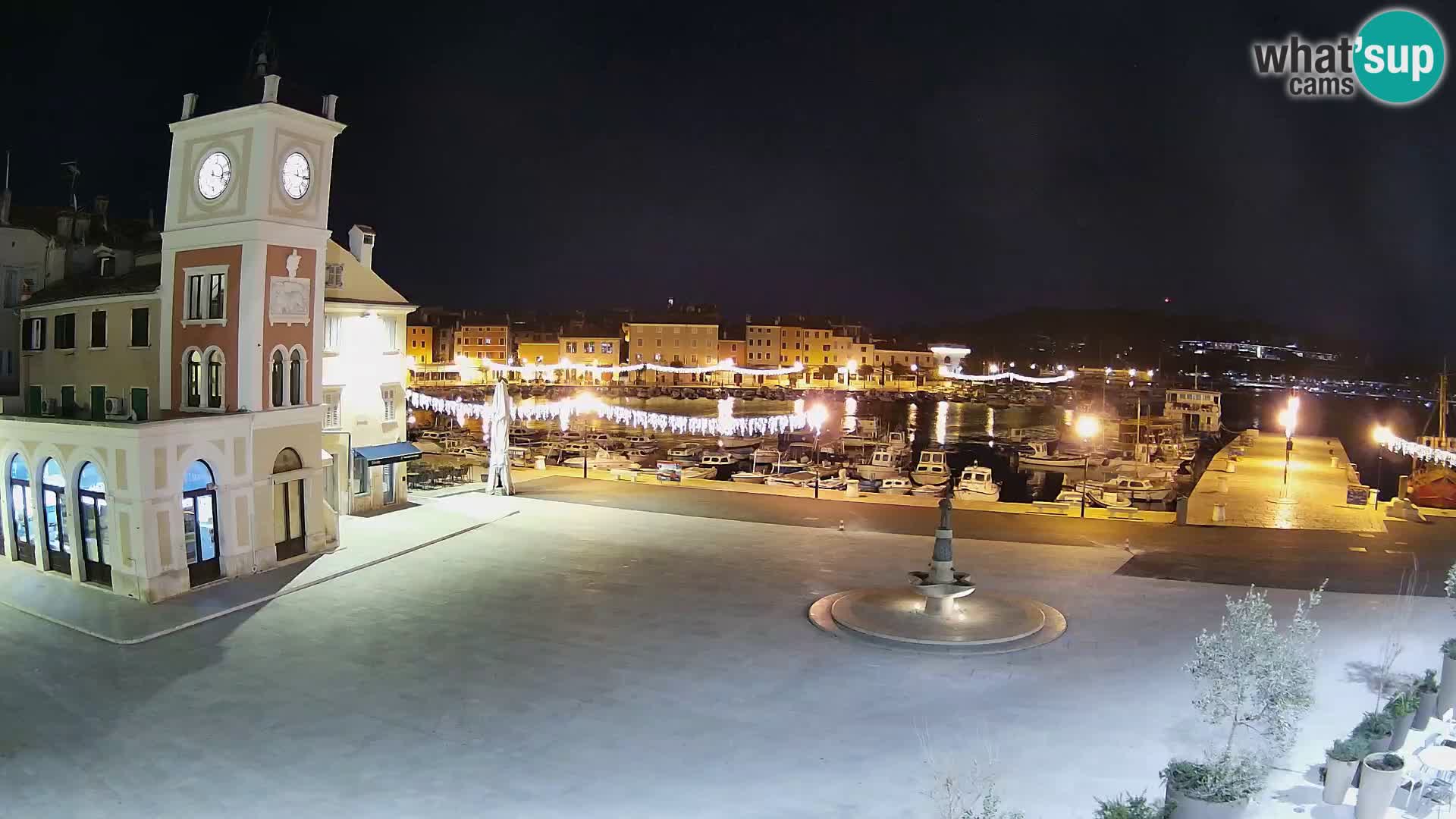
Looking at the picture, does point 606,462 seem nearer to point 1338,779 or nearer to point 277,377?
point 277,377

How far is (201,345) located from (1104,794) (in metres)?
17.1

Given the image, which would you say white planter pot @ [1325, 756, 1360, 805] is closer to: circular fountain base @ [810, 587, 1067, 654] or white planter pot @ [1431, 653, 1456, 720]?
white planter pot @ [1431, 653, 1456, 720]

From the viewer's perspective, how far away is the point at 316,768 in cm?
970

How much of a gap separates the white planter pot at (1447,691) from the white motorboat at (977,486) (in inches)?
1215

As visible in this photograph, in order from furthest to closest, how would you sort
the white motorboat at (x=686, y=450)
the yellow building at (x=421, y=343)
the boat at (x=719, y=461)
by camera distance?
the yellow building at (x=421, y=343) → the white motorboat at (x=686, y=450) → the boat at (x=719, y=461)

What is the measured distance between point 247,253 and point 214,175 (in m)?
1.86

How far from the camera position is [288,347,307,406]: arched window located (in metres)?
18.6

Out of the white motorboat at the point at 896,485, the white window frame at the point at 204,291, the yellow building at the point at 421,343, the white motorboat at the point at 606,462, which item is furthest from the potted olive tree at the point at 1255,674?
the yellow building at the point at 421,343

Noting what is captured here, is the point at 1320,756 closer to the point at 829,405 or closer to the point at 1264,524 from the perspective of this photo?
the point at 1264,524

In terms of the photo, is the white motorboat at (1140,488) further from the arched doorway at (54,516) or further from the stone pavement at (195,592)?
the arched doorway at (54,516)

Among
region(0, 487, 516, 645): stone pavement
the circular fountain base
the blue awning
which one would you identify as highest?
the blue awning

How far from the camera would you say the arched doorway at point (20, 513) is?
689 inches

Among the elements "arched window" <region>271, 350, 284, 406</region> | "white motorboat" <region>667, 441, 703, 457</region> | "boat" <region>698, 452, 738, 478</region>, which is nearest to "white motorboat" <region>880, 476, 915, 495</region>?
"boat" <region>698, 452, 738, 478</region>

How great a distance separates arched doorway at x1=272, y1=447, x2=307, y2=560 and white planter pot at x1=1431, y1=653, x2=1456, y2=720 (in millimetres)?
17729
